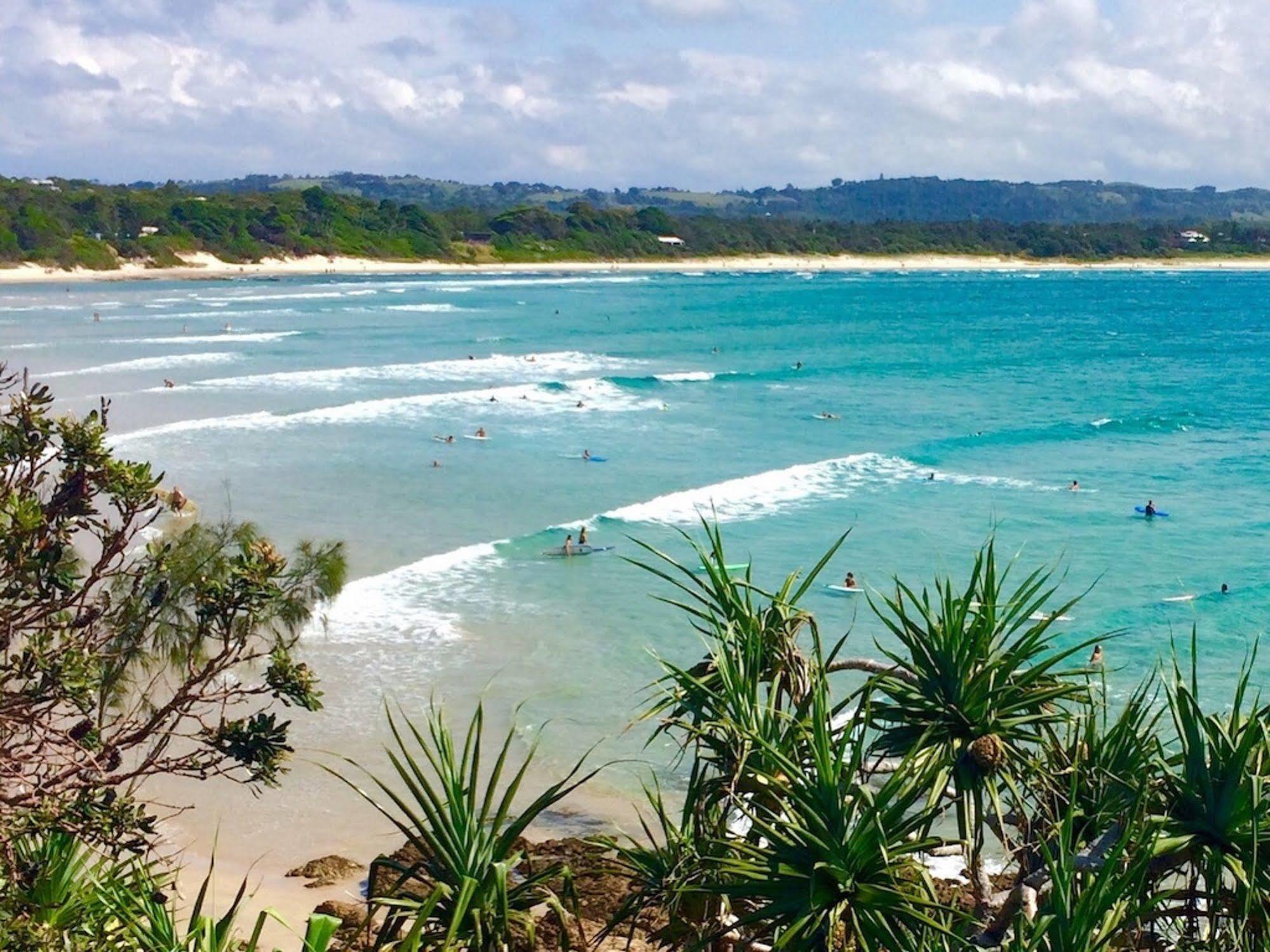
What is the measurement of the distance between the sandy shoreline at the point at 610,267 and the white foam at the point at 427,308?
25897 millimetres

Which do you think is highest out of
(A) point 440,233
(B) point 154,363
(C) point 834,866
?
(A) point 440,233

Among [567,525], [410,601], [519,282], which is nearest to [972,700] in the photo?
[410,601]

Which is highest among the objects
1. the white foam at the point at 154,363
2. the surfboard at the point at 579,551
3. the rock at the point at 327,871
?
the white foam at the point at 154,363

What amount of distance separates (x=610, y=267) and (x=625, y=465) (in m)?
102

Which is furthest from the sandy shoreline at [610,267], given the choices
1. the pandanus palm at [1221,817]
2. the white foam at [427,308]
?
the pandanus palm at [1221,817]

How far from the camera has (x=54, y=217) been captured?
3917 inches

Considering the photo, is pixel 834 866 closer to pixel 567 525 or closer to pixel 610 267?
pixel 567 525

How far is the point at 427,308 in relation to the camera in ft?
259

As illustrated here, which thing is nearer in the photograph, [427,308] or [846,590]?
[846,590]

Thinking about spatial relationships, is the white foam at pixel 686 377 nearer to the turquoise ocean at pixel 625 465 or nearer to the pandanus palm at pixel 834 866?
the turquoise ocean at pixel 625 465

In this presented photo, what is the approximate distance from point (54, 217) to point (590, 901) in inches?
3977

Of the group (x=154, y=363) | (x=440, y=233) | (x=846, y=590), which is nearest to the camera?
(x=846, y=590)

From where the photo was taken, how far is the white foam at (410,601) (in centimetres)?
1936

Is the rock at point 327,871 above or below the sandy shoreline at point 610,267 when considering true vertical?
below
